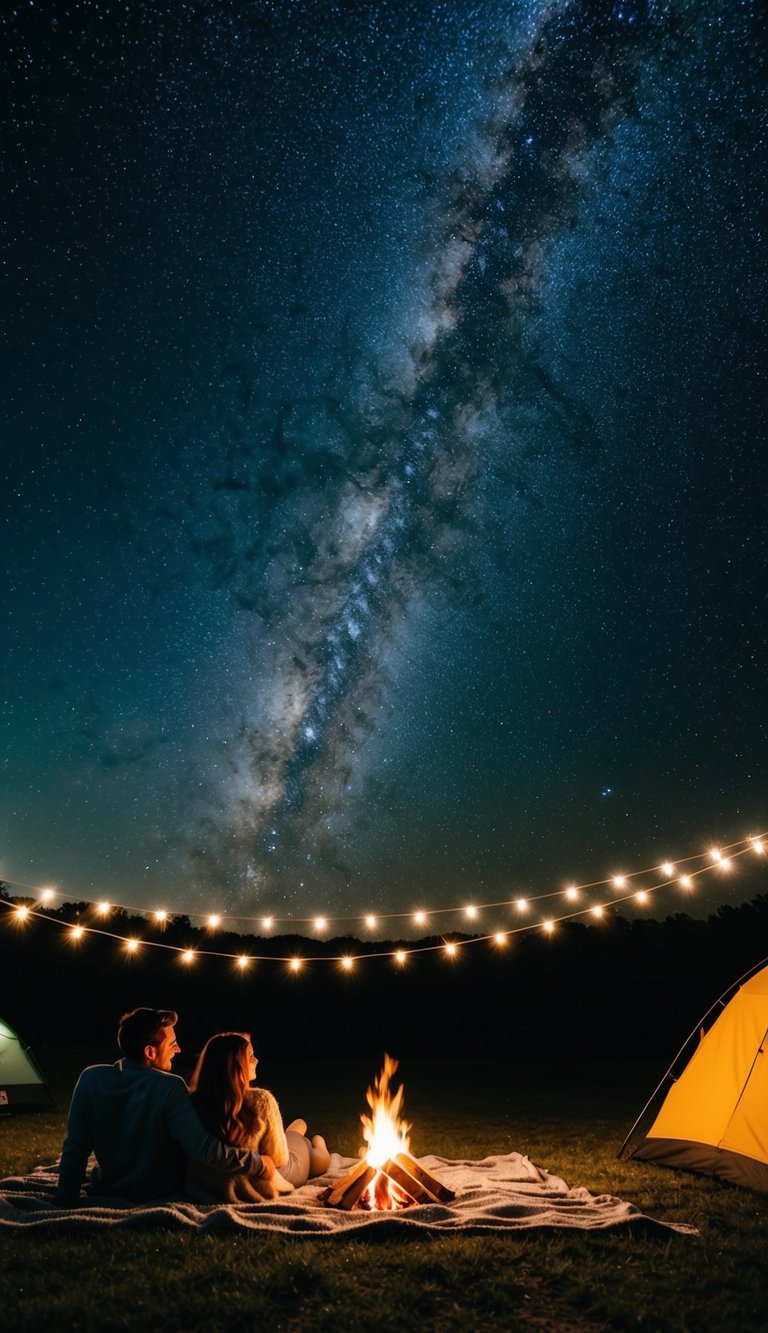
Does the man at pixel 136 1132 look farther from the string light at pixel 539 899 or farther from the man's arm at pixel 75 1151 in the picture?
the string light at pixel 539 899

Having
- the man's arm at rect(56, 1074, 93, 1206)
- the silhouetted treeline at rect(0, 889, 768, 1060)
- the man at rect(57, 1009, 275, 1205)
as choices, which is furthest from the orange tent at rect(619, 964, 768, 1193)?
the silhouetted treeline at rect(0, 889, 768, 1060)

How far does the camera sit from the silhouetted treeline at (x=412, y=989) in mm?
22812

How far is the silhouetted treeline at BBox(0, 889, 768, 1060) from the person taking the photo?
74.8 feet

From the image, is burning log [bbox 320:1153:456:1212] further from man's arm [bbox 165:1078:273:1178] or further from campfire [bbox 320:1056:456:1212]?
man's arm [bbox 165:1078:273:1178]

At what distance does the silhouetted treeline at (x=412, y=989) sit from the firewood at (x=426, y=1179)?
16.5 metres

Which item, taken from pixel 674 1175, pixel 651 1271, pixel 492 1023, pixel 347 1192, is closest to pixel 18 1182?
pixel 347 1192

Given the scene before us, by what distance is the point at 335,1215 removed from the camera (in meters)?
5.12

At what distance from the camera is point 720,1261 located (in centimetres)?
453

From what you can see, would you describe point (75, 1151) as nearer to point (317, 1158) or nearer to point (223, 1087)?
point (223, 1087)

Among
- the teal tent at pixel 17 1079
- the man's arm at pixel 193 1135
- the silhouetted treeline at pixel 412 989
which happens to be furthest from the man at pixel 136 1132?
the silhouetted treeline at pixel 412 989

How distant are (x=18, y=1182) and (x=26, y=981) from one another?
71.8 ft

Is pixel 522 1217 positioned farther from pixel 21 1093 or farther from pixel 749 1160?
pixel 21 1093

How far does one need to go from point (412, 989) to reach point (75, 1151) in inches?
818

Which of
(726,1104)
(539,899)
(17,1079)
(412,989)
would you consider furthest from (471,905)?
(412,989)
